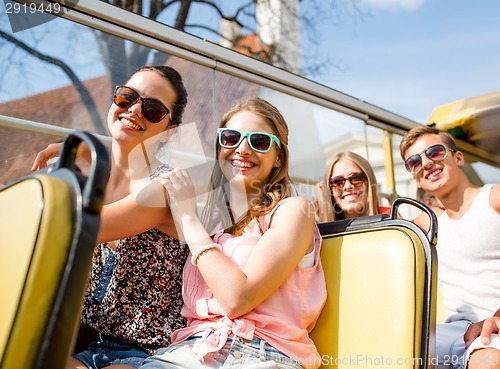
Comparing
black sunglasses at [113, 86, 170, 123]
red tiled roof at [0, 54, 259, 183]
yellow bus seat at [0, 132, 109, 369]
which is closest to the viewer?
yellow bus seat at [0, 132, 109, 369]

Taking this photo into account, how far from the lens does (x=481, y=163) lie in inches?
152

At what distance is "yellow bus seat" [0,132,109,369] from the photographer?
26.1 inches

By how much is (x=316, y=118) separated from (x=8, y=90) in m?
1.58

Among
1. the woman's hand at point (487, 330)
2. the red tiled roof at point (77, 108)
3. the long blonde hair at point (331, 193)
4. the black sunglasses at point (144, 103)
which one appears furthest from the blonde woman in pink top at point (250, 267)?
the long blonde hair at point (331, 193)

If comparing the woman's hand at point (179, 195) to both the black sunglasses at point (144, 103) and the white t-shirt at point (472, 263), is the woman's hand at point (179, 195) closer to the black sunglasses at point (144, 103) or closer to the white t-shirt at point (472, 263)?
the black sunglasses at point (144, 103)

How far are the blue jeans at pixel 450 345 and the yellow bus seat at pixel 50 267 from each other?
1368 millimetres

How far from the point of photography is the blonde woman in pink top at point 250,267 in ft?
3.94

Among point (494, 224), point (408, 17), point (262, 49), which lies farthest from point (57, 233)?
point (262, 49)

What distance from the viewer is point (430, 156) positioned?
90.5 inches

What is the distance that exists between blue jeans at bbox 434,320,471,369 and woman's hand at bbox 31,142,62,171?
1.44m

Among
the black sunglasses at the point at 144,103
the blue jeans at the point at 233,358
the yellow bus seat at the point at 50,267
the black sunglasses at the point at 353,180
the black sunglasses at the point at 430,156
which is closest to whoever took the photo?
the yellow bus seat at the point at 50,267

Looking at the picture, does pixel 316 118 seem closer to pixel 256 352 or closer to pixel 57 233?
pixel 256 352

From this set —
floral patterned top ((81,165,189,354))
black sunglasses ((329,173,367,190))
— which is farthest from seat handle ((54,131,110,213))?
black sunglasses ((329,173,367,190))

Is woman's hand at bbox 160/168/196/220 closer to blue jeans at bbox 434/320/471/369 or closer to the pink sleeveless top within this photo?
the pink sleeveless top
